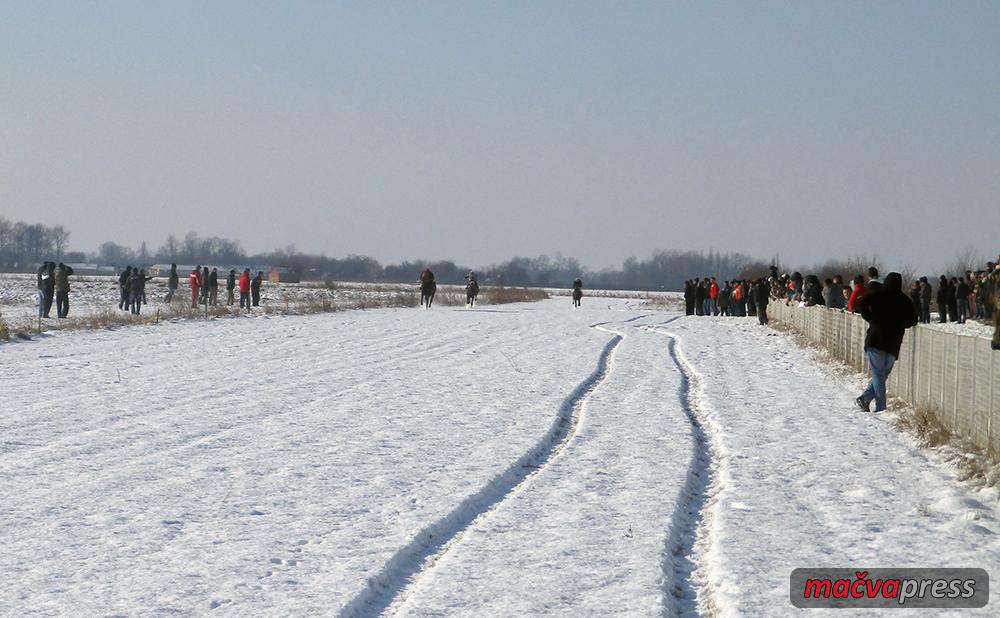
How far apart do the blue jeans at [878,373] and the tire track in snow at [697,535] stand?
240 cm

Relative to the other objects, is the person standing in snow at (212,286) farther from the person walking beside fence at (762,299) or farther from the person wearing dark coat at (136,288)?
the person walking beside fence at (762,299)

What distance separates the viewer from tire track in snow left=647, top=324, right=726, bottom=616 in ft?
20.0

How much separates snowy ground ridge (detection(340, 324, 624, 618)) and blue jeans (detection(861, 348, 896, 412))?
3.96 metres

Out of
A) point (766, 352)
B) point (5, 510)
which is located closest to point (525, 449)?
point (5, 510)

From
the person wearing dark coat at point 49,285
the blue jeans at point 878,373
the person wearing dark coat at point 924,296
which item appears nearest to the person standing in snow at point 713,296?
the person wearing dark coat at point 924,296

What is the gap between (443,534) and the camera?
24.3 ft

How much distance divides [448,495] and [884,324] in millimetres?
7288

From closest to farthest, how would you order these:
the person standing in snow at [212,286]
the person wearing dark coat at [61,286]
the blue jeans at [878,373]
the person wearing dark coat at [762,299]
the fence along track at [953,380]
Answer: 1. the fence along track at [953,380]
2. the blue jeans at [878,373]
3. the person wearing dark coat at [61,286]
4. the person wearing dark coat at [762,299]
5. the person standing in snow at [212,286]

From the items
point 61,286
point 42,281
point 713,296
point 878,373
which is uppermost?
point 42,281

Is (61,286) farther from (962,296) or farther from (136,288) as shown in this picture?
(962,296)

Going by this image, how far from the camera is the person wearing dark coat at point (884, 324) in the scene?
1357cm

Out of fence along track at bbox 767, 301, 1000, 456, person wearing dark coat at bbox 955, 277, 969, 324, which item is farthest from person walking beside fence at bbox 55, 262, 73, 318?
person wearing dark coat at bbox 955, 277, 969, 324

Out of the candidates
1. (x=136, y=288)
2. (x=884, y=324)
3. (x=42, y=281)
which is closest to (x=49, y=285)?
(x=42, y=281)

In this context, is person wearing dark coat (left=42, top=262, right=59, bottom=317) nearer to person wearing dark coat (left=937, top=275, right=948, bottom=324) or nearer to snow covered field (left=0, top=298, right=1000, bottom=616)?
snow covered field (left=0, top=298, right=1000, bottom=616)
